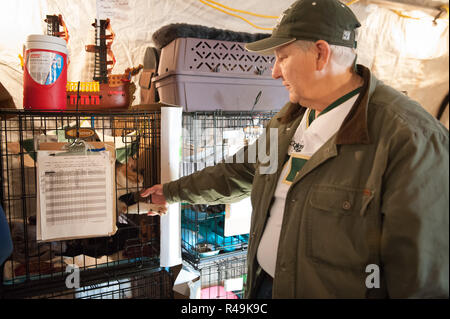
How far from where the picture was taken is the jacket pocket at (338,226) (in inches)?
30.2

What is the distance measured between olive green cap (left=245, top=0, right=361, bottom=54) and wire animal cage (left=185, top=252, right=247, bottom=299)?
950 mm

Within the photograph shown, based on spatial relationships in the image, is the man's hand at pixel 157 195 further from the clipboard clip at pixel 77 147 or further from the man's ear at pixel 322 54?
the man's ear at pixel 322 54

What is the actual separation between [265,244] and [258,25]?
1.54 meters

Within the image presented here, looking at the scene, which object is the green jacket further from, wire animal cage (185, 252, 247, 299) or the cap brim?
wire animal cage (185, 252, 247, 299)

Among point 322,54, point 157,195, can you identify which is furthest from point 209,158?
point 322,54

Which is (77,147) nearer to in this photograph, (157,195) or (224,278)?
(157,195)

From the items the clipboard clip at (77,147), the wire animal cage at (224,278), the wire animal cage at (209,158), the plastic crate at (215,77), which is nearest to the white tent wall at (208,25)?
the plastic crate at (215,77)

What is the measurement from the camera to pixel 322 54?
89cm

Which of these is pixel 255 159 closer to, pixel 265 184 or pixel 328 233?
pixel 265 184

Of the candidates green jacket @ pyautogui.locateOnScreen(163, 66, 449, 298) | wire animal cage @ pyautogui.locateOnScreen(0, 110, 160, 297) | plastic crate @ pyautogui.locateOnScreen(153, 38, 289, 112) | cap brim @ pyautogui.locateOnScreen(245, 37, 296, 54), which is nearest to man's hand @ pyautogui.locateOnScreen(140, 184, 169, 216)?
wire animal cage @ pyautogui.locateOnScreen(0, 110, 160, 297)

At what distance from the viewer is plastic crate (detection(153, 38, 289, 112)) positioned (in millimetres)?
1245

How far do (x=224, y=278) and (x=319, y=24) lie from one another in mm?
1230

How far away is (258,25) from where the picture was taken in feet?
6.79

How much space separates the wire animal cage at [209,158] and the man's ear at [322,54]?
539mm
